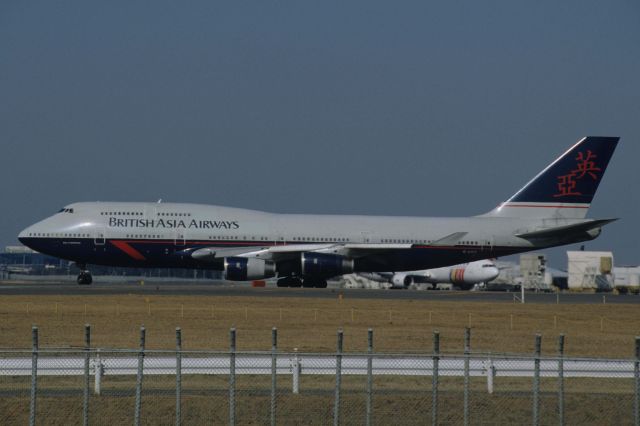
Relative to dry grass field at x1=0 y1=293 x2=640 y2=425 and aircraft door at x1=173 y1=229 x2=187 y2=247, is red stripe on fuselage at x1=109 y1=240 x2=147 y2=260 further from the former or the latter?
dry grass field at x1=0 y1=293 x2=640 y2=425

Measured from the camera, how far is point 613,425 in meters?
19.5

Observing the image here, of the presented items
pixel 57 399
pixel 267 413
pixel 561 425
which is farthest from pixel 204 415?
pixel 561 425

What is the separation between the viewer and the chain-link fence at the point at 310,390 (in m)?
19.3

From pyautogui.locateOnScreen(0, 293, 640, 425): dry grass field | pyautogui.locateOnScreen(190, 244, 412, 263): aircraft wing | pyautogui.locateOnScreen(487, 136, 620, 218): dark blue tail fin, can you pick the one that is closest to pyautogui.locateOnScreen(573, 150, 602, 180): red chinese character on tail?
pyautogui.locateOnScreen(487, 136, 620, 218): dark blue tail fin

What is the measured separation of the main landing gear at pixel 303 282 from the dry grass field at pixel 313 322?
42.6 ft

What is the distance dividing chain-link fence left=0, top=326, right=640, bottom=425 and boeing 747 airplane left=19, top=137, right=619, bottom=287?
1337 inches

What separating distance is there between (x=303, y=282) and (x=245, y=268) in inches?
256

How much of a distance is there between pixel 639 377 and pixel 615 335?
61.3 ft

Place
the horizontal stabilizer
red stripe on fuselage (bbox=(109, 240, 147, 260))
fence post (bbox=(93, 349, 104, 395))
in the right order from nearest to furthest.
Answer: fence post (bbox=(93, 349, 104, 395)) < red stripe on fuselage (bbox=(109, 240, 147, 260)) < the horizontal stabilizer

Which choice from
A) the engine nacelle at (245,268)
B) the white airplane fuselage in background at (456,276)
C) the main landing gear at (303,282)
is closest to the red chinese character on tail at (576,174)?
the main landing gear at (303,282)

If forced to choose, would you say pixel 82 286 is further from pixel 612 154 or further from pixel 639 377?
pixel 639 377

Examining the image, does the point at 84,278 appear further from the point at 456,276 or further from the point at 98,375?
the point at 98,375

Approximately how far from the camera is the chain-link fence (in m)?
19.3

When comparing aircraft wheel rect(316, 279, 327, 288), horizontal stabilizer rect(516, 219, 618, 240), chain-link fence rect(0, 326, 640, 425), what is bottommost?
chain-link fence rect(0, 326, 640, 425)
